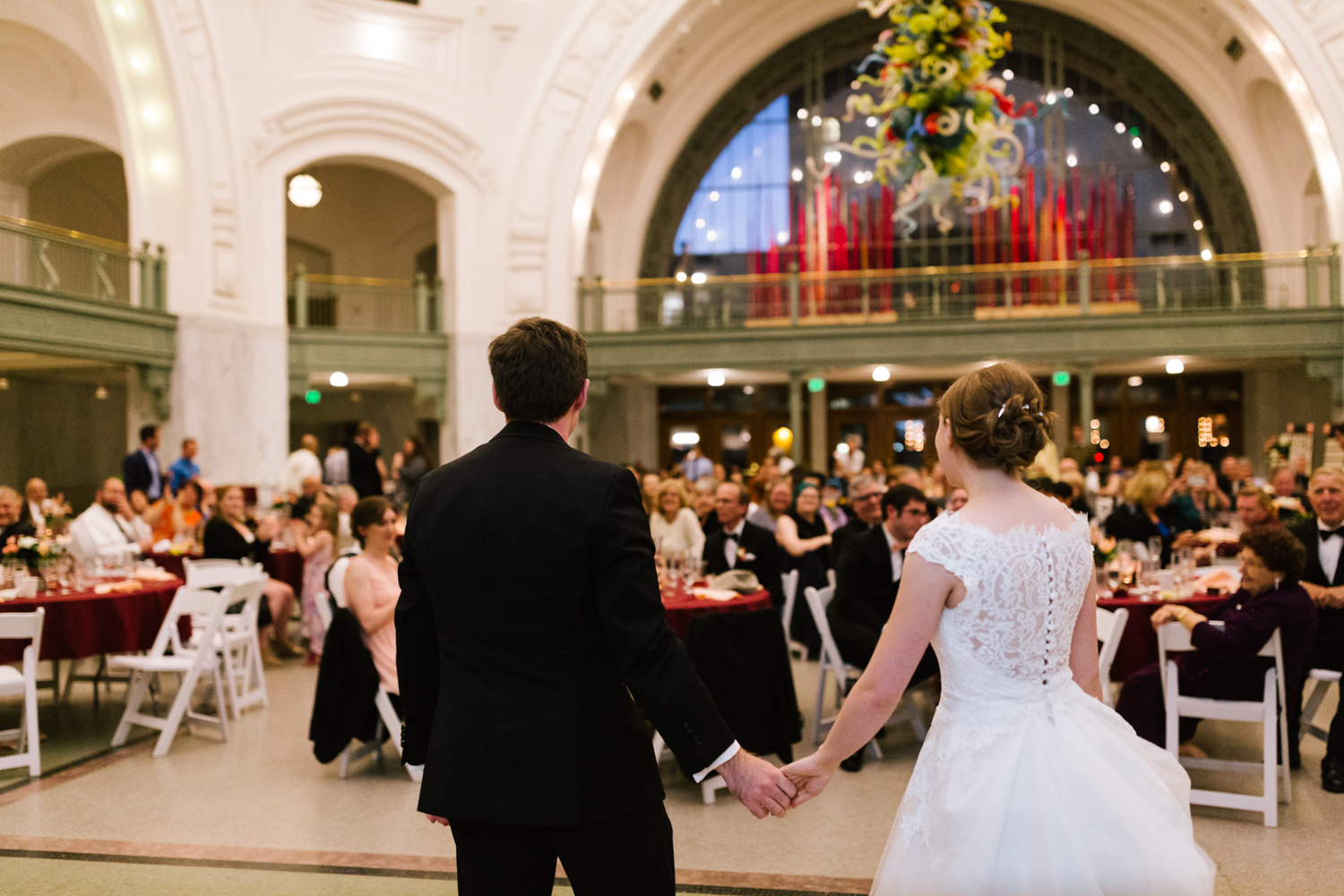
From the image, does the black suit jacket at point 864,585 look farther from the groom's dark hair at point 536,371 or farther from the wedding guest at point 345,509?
the wedding guest at point 345,509

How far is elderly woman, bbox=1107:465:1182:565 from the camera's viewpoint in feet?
27.2

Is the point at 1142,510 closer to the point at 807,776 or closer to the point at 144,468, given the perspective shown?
the point at 807,776

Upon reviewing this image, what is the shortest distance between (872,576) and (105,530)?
6319 mm

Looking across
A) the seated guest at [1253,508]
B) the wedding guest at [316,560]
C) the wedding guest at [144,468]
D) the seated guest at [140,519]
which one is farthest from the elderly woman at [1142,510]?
the wedding guest at [144,468]

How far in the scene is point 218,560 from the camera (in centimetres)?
802

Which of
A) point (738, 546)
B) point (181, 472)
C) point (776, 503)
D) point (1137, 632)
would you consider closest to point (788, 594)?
point (738, 546)

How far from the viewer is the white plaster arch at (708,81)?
16641 mm

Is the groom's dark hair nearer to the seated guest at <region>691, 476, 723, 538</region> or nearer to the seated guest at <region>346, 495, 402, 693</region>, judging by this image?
the seated guest at <region>346, 495, 402, 693</region>

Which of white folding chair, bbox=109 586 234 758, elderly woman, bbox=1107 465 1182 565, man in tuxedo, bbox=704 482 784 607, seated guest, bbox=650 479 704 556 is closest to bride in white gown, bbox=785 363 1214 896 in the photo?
man in tuxedo, bbox=704 482 784 607

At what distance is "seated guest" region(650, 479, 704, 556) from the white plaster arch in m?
9.44

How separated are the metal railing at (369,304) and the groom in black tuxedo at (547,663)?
50.4ft

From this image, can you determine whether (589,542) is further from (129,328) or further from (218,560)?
(129,328)

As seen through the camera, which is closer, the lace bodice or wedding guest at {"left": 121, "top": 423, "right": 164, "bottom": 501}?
the lace bodice

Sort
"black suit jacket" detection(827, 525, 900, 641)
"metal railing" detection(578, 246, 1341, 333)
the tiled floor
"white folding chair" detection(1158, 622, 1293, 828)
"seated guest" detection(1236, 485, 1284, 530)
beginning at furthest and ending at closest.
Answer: "metal railing" detection(578, 246, 1341, 333) < "seated guest" detection(1236, 485, 1284, 530) < "black suit jacket" detection(827, 525, 900, 641) < "white folding chair" detection(1158, 622, 1293, 828) < the tiled floor
